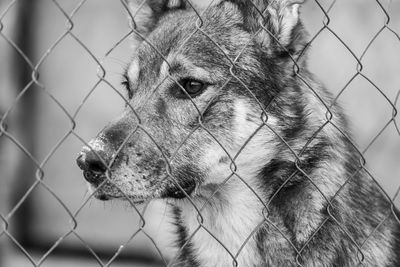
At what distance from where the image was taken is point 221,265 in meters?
4.01

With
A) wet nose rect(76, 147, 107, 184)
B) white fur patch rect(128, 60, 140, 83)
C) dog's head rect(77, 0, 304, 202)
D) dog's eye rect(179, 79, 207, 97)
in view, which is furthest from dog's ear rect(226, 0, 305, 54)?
wet nose rect(76, 147, 107, 184)

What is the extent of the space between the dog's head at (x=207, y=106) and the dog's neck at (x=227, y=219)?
3.9 inches

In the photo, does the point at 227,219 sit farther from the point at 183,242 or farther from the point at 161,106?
the point at 161,106

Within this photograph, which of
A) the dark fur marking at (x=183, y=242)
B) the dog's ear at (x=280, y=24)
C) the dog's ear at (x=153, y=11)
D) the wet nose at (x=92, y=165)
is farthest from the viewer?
the dog's ear at (x=153, y=11)

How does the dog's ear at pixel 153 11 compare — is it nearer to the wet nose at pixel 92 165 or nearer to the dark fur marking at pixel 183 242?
the dark fur marking at pixel 183 242

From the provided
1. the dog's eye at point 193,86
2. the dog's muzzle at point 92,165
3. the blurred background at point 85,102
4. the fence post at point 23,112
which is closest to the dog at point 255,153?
the dog's eye at point 193,86

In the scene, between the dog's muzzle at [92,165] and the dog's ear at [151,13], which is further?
the dog's ear at [151,13]

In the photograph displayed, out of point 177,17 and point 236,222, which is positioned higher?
point 177,17

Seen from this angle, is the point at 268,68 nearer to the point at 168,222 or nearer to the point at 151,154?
the point at 151,154

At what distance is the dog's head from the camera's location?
3.68 meters

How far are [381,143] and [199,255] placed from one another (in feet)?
13.1

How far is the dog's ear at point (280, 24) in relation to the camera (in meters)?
3.81

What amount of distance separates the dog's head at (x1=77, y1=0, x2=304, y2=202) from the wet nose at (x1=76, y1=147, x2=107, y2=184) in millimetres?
111

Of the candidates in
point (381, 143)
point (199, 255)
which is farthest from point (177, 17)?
point (381, 143)
